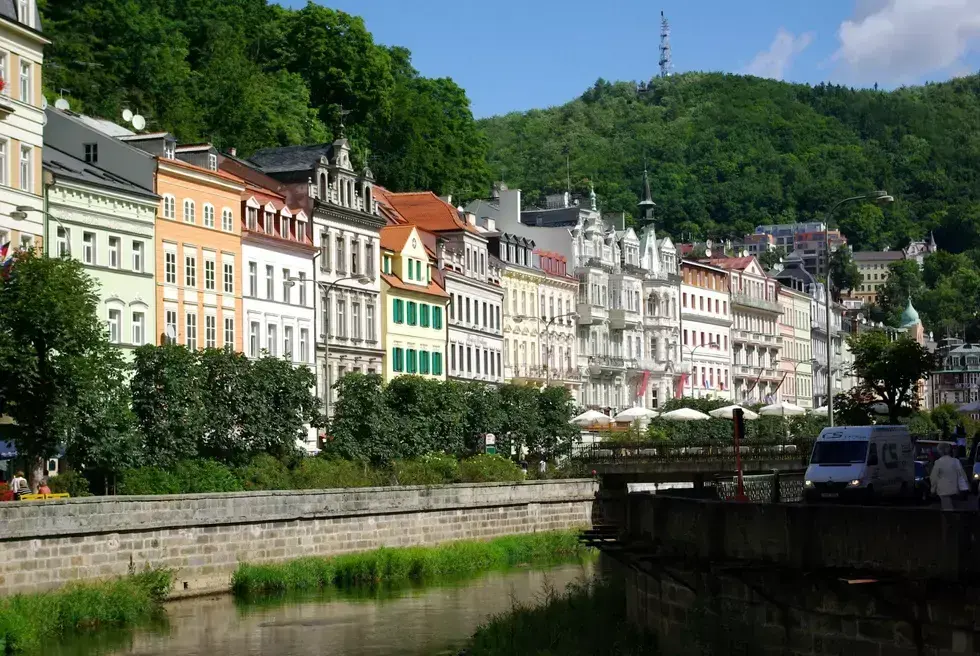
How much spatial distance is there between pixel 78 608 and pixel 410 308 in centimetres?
5355

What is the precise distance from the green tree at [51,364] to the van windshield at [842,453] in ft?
64.8

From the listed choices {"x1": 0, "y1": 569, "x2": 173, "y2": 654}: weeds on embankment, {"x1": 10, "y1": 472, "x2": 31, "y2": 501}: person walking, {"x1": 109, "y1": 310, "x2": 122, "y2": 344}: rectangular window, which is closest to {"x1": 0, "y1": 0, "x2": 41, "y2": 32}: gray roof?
{"x1": 109, "y1": 310, "x2": 122, "y2": 344}: rectangular window

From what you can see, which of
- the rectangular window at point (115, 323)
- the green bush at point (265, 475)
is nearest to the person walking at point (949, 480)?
the green bush at point (265, 475)

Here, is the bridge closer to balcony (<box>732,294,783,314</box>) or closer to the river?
the river

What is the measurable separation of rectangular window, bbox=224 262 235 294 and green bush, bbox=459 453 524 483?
12.9 metres

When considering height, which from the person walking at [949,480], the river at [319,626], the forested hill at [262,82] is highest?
the forested hill at [262,82]

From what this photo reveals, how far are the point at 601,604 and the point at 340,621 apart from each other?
8.27m

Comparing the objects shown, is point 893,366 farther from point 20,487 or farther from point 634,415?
point 20,487

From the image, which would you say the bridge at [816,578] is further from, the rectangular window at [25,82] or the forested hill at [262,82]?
the forested hill at [262,82]

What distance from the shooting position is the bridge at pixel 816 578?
67.7ft

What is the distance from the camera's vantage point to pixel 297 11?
120m

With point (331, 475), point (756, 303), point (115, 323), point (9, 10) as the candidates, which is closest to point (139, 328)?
point (115, 323)

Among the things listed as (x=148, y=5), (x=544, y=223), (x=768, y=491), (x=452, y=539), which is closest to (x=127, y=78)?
(x=148, y=5)

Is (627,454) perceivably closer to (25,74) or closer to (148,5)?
(25,74)
